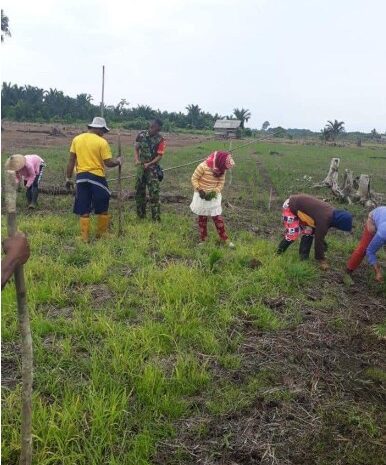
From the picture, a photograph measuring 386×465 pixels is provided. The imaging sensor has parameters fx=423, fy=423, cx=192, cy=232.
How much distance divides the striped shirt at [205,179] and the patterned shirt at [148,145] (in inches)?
43.4

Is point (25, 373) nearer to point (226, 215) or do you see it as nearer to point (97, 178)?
point (97, 178)

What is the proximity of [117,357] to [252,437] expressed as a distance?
1077mm

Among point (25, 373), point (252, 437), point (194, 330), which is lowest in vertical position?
point (252, 437)

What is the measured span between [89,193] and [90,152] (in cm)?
59

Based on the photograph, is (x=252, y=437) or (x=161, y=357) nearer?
Answer: (x=252, y=437)

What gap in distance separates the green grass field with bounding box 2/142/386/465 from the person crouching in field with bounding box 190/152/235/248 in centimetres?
60

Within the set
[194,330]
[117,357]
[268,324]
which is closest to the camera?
[117,357]

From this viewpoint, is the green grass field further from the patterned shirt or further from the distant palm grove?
the distant palm grove

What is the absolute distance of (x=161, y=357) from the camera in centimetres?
319

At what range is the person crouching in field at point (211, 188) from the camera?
6000 mm

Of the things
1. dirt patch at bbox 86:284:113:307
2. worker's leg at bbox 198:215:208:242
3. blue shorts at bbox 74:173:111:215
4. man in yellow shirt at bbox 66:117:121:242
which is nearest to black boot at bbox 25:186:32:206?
man in yellow shirt at bbox 66:117:121:242

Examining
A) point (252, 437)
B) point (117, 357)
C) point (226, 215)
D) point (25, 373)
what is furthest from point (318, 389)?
point (226, 215)

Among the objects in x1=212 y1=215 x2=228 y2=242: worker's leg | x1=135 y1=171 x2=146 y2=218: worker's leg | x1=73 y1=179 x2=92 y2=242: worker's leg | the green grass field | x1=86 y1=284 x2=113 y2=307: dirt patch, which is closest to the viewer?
the green grass field

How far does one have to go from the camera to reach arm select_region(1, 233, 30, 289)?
5.14 feet
